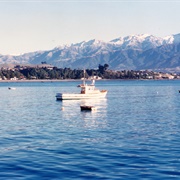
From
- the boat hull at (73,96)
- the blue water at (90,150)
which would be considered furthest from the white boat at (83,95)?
the blue water at (90,150)

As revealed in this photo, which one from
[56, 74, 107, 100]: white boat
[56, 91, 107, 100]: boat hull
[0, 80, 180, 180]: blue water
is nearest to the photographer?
[0, 80, 180, 180]: blue water

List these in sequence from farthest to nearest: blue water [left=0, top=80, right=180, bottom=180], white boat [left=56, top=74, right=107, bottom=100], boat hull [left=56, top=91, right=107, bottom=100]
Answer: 1. white boat [left=56, top=74, right=107, bottom=100]
2. boat hull [left=56, top=91, right=107, bottom=100]
3. blue water [left=0, top=80, right=180, bottom=180]

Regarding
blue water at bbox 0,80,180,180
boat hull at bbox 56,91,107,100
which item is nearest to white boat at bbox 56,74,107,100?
boat hull at bbox 56,91,107,100

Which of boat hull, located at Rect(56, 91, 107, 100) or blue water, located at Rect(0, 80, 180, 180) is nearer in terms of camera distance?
blue water, located at Rect(0, 80, 180, 180)

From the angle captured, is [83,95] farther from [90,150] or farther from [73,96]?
[90,150]

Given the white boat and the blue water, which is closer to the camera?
the blue water

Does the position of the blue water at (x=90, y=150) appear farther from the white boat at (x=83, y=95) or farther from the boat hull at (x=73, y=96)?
the white boat at (x=83, y=95)

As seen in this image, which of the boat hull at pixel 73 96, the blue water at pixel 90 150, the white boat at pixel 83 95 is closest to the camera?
the blue water at pixel 90 150

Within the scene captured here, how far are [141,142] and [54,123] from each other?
22.2 metres

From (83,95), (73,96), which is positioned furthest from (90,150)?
(83,95)

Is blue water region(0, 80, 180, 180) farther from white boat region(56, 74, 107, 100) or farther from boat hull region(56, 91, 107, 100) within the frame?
white boat region(56, 74, 107, 100)

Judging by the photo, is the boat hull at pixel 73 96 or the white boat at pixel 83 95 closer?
the boat hull at pixel 73 96

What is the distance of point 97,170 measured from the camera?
3569 cm

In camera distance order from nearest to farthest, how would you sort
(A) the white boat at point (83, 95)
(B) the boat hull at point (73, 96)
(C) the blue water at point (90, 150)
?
(C) the blue water at point (90, 150), (B) the boat hull at point (73, 96), (A) the white boat at point (83, 95)
